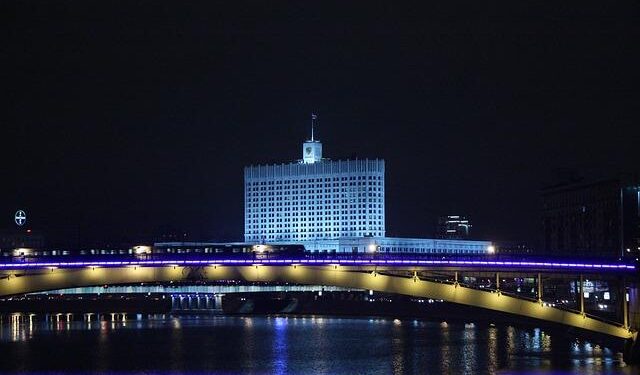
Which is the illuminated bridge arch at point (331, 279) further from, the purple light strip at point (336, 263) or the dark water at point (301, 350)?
the dark water at point (301, 350)

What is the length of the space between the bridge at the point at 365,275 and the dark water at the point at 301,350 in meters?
4.41

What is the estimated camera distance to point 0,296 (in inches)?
4129

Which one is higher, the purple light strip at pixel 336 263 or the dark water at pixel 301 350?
the purple light strip at pixel 336 263

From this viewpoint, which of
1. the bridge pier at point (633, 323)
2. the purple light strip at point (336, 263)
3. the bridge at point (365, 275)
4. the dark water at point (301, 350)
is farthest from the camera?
the dark water at point (301, 350)

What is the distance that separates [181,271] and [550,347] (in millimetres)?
39048

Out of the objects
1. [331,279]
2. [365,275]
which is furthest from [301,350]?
[365,275]

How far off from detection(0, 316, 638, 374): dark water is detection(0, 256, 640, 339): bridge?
4410 mm

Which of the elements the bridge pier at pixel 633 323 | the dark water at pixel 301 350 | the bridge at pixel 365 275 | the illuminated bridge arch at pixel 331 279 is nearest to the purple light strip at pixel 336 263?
the bridge at pixel 365 275

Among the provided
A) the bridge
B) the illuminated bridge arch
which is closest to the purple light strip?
Answer: the bridge

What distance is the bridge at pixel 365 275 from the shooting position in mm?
106250

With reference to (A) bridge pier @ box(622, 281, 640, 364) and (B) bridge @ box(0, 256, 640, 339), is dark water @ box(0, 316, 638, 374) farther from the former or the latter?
(B) bridge @ box(0, 256, 640, 339)

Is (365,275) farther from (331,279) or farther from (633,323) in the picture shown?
(633,323)

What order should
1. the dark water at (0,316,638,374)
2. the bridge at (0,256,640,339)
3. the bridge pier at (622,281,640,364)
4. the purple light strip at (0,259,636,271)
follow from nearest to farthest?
the bridge pier at (622,281,640,364) → the purple light strip at (0,259,636,271) → the bridge at (0,256,640,339) → the dark water at (0,316,638,374)

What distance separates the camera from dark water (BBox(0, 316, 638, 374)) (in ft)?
349
